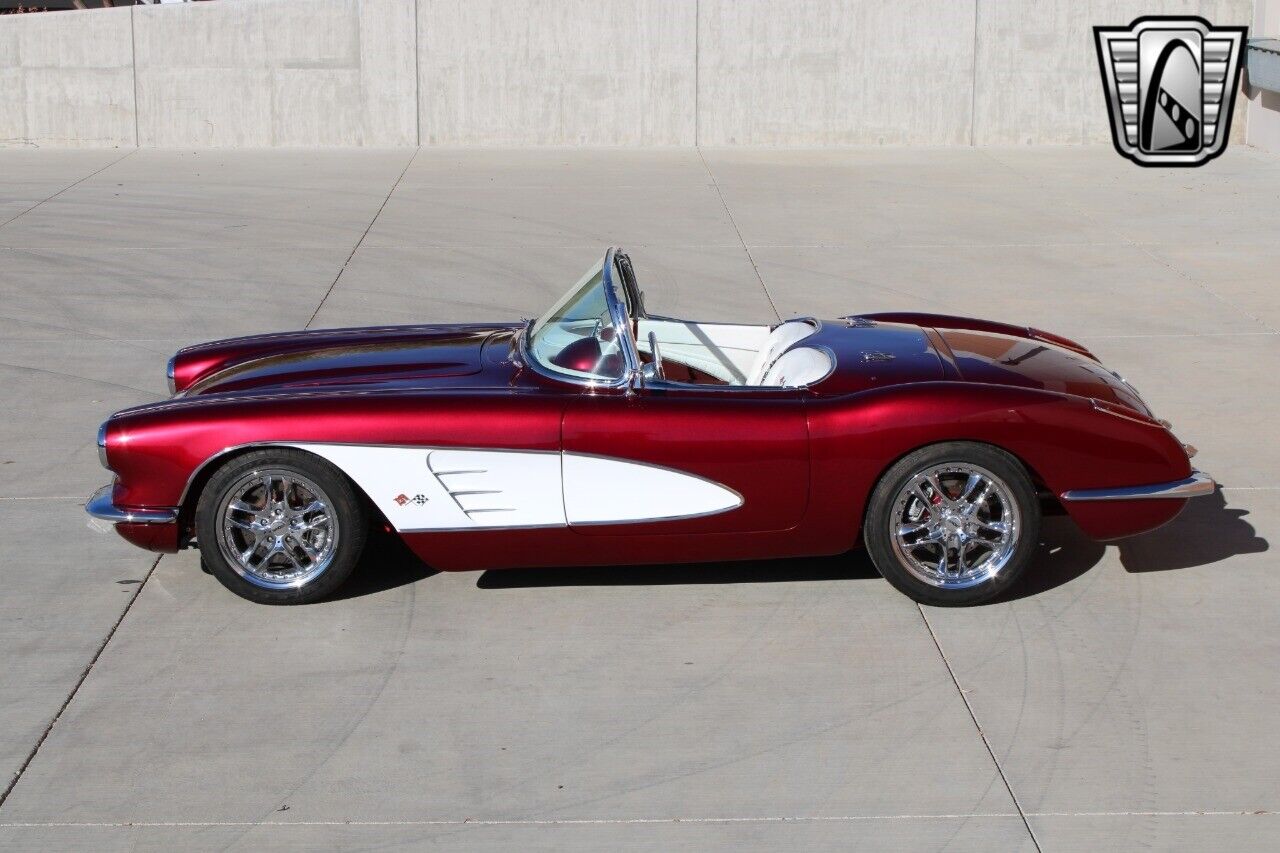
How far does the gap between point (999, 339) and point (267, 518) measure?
2.96 meters

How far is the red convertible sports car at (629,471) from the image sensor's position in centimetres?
536

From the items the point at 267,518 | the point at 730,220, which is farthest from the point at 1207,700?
the point at 730,220

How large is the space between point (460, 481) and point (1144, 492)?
2398mm

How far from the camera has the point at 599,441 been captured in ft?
17.5

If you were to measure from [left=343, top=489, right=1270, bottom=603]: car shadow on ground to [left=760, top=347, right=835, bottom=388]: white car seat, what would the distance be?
Result: 2.31 ft

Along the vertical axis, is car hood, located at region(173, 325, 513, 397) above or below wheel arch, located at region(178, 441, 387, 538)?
above

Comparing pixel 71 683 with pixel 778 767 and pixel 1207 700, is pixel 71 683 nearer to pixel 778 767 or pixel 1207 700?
pixel 778 767

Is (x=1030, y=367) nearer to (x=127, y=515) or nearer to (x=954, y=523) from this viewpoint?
(x=954, y=523)

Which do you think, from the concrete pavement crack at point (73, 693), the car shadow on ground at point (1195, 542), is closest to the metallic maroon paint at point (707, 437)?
the concrete pavement crack at point (73, 693)

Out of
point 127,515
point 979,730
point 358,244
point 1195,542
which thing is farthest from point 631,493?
point 358,244

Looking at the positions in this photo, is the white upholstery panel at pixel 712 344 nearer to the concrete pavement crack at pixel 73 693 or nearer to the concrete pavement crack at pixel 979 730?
the concrete pavement crack at pixel 979 730

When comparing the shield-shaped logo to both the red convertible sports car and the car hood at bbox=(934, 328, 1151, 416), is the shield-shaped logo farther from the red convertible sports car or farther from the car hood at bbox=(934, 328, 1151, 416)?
the red convertible sports car

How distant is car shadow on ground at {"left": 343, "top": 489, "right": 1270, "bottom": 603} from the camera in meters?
5.79

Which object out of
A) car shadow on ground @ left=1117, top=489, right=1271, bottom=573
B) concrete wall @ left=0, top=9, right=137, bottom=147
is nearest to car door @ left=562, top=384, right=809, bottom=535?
car shadow on ground @ left=1117, top=489, right=1271, bottom=573
